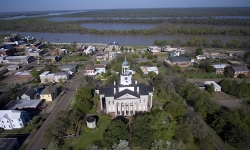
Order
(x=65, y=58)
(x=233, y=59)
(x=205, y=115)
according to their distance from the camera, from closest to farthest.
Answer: (x=205, y=115) < (x=233, y=59) < (x=65, y=58)

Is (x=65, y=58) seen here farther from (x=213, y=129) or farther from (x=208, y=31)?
(x=208, y=31)

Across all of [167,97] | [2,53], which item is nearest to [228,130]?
[167,97]

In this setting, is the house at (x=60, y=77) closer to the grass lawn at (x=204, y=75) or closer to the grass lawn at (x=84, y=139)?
the grass lawn at (x=84, y=139)

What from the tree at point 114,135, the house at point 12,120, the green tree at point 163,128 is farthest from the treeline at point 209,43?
the house at point 12,120

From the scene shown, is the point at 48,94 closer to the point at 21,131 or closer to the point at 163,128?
the point at 21,131

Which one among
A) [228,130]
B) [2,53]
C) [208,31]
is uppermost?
[208,31]

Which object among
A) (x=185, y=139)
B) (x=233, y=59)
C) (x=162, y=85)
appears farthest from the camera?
(x=233, y=59)

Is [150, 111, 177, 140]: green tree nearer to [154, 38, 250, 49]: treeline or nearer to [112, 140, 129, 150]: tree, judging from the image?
[112, 140, 129, 150]: tree
